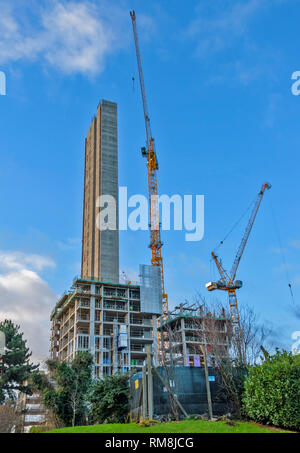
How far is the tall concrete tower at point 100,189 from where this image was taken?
87.6 m

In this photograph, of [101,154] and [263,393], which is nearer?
[263,393]

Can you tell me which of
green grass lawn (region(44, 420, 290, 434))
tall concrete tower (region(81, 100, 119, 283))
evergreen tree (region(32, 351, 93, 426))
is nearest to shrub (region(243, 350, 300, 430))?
green grass lawn (region(44, 420, 290, 434))

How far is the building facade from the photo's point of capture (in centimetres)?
6850

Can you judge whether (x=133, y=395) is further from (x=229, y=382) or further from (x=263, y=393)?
(x=263, y=393)

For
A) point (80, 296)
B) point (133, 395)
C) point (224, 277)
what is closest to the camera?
point (133, 395)

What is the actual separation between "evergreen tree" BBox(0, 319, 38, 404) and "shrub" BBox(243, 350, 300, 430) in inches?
1201

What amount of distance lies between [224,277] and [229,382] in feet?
243

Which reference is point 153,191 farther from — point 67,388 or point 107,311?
point 67,388

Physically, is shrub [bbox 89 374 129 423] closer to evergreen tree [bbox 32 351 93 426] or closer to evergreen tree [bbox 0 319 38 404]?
evergreen tree [bbox 32 351 93 426]

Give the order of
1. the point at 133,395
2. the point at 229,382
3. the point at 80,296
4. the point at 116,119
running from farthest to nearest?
the point at 116,119 < the point at 80,296 < the point at 133,395 < the point at 229,382

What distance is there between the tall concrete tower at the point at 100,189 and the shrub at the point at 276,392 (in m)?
68.5

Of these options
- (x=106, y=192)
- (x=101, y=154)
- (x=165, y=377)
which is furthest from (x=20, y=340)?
(x=101, y=154)

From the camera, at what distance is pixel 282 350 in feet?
50.9

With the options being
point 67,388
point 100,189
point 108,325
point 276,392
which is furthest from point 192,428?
point 100,189
